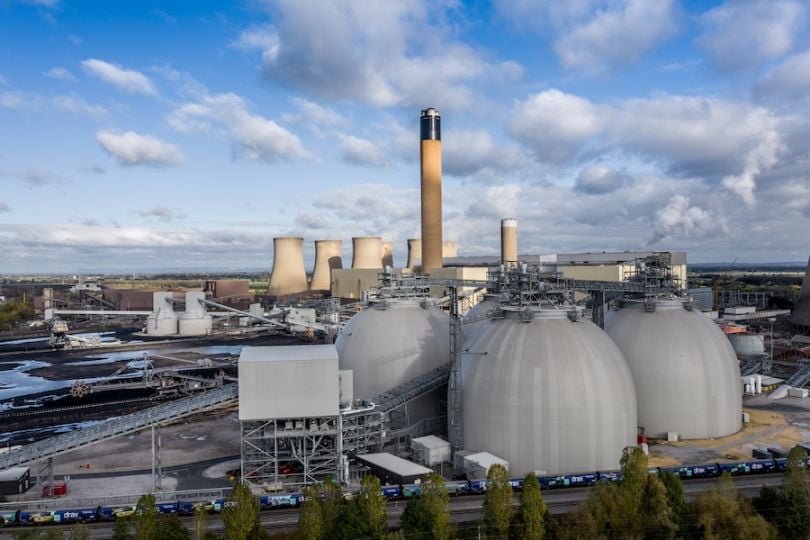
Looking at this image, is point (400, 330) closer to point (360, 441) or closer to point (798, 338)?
point (360, 441)

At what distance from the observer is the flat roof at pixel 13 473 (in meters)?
33.4

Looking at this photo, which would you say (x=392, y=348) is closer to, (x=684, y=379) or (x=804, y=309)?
(x=684, y=379)

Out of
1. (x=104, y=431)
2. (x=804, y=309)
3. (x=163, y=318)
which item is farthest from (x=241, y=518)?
(x=163, y=318)

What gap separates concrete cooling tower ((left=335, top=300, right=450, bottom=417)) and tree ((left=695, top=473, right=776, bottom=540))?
70.3 ft

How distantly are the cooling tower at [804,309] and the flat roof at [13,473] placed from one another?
312 ft

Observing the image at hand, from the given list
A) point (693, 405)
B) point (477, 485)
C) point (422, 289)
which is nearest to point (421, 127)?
point (422, 289)

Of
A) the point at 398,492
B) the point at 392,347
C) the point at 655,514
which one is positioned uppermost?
the point at 392,347

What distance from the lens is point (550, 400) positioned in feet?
110

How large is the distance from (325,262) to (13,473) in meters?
104

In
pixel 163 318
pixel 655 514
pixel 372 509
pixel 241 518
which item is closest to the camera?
pixel 241 518

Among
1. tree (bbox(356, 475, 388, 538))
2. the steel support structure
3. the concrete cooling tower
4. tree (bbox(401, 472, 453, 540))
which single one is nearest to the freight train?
the steel support structure

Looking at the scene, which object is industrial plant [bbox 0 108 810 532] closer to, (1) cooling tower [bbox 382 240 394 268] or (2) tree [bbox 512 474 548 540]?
(2) tree [bbox 512 474 548 540]

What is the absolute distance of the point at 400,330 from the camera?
1785 inches

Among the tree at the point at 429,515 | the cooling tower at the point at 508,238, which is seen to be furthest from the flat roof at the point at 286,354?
the cooling tower at the point at 508,238
